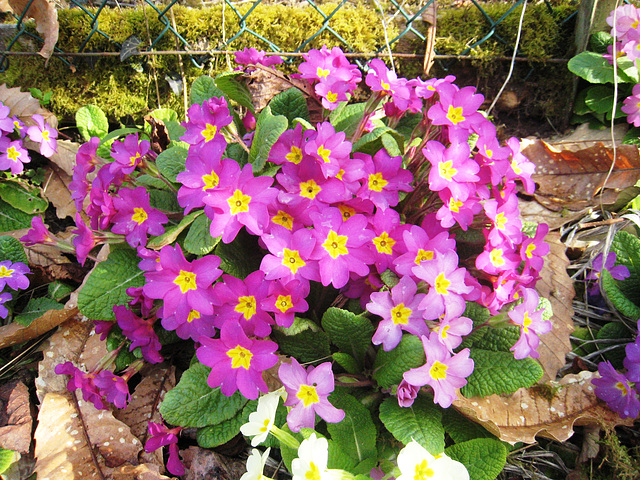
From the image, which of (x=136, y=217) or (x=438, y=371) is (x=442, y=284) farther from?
(x=136, y=217)

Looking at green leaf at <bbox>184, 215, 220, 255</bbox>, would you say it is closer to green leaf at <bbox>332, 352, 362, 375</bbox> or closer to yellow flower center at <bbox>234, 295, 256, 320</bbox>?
yellow flower center at <bbox>234, 295, 256, 320</bbox>

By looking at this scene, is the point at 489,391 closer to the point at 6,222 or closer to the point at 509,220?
the point at 509,220

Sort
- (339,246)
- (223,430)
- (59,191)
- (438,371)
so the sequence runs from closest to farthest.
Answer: (438,371) → (339,246) → (223,430) → (59,191)

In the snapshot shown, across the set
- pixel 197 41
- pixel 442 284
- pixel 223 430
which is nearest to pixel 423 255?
pixel 442 284

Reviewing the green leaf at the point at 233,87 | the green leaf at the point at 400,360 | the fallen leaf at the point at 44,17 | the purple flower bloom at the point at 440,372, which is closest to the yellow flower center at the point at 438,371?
the purple flower bloom at the point at 440,372

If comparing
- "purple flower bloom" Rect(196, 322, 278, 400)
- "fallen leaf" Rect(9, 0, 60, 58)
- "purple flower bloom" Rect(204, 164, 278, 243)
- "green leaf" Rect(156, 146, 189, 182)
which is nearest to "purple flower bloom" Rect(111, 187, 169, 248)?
"green leaf" Rect(156, 146, 189, 182)

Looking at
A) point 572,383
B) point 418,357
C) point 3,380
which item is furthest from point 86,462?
point 572,383
